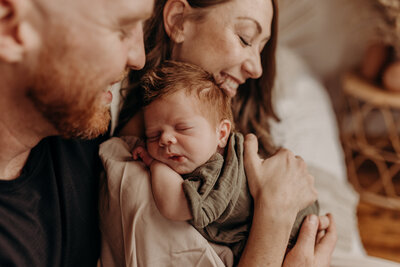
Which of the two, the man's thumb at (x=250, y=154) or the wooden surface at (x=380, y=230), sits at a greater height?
the man's thumb at (x=250, y=154)

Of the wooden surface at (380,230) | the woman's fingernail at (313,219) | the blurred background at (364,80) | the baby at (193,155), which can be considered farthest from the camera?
the blurred background at (364,80)

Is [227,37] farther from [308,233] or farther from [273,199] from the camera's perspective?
[308,233]

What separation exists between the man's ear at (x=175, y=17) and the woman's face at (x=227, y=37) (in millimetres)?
17

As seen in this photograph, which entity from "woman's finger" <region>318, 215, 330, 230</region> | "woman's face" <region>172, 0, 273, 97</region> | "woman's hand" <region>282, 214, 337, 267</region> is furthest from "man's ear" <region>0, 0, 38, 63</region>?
"woman's finger" <region>318, 215, 330, 230</region>

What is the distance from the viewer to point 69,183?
99 cm

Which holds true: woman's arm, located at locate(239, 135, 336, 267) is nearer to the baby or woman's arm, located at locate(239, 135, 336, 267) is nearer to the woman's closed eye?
the baby

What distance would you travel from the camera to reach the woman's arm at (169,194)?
2.93 ft

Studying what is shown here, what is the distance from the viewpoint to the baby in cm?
91

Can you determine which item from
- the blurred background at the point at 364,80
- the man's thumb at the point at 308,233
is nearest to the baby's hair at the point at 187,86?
the man's thumb at the point at 308,233

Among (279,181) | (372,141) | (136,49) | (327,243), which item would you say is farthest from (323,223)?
(372,141)

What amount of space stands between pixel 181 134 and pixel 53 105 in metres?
0.33

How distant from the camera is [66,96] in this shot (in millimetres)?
771

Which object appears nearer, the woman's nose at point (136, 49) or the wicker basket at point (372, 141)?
the woman's nose at point (136, 49)

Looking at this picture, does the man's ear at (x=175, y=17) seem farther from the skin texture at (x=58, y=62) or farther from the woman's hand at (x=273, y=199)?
the woman's hand at (x=273, y=199)
